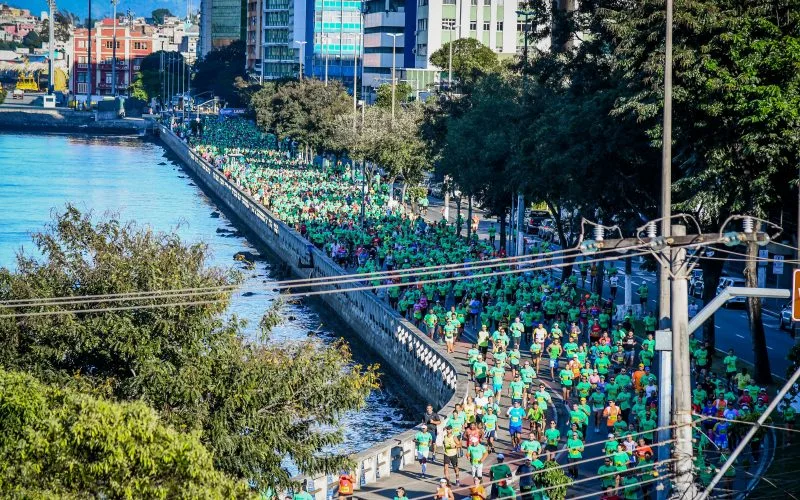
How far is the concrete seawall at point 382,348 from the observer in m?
27.1

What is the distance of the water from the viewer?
42.5 m

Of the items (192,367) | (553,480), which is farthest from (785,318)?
(192,367)

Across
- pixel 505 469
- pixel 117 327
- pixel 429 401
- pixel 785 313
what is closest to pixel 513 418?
pixel 505 469

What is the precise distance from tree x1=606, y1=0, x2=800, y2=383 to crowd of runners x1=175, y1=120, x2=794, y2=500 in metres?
3.65

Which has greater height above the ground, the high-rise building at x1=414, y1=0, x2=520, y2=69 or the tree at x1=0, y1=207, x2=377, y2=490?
the high-rise building at x1=414, y1=0, x2=520, y2=69

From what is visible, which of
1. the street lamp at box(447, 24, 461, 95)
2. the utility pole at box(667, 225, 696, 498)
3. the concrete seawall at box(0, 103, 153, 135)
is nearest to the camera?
the utility pole at box(667, 225, 696, 498)

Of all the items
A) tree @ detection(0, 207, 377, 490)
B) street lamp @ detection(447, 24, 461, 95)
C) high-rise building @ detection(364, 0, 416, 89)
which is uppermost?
high-rise building @ detection(364, 0, 416, 89)

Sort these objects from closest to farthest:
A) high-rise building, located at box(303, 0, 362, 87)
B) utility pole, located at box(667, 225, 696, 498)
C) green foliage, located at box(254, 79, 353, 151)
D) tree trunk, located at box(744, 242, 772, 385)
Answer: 1. utility pole, located at box(667, 225, 696, 498)
2. tree trunk, located at box(744, 242, 772, 385)
3. green foliage, located at box(254, 79, 353, 151)
4. high-rise building, located at box(303, 0, 362, 87)

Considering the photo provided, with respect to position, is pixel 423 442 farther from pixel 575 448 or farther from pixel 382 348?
pixel 382 348

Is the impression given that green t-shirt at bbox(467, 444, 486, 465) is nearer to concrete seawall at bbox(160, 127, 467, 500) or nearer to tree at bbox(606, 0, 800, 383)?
concrete seawall at bbox(160, 127, 467, 500)

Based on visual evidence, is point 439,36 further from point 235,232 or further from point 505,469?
point 505,469

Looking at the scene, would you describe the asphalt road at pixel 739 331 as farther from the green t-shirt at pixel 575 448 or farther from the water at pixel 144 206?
the green t-shirt at pixel 575 448

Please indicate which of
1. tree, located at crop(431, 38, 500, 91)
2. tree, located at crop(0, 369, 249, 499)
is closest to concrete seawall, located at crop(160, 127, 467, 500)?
tree, located at crop(0, 369, 249, 499)

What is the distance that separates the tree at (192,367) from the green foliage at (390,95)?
7051cm
